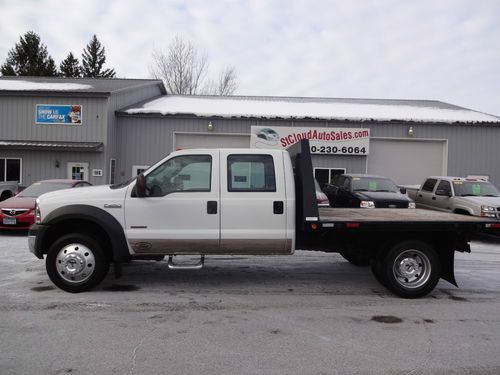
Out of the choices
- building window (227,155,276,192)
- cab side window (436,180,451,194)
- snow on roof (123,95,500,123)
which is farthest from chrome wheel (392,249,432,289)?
snow on roof (123,95,500,123)

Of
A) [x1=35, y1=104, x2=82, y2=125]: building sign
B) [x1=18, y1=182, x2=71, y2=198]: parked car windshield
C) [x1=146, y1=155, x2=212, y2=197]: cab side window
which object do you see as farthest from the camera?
[x1=35, y1=104, x2=82, y2=125]: building sign

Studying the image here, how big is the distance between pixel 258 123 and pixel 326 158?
11.3 feet

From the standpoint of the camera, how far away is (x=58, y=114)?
18094 millimetres

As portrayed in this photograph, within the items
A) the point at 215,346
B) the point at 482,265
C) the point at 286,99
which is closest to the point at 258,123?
the point at 286,99

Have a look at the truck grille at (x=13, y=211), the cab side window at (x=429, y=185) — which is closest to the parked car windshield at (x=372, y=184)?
the cab side window at (x=429, y=185)

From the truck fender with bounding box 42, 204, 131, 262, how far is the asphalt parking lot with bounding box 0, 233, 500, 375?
69 centimetres

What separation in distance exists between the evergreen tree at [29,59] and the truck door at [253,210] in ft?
160

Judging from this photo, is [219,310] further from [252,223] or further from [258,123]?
[258,123]

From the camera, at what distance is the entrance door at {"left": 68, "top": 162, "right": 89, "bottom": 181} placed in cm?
1812

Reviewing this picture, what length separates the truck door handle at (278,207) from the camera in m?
5.99

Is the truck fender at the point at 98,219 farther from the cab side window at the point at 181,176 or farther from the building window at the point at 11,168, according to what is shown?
the building window at the point at 11,168

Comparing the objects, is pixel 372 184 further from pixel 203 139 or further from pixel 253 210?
pixel 203 139

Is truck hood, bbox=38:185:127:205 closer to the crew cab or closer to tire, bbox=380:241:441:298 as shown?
tire, bbox=380:241:441:298

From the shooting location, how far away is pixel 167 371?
3.76 m
